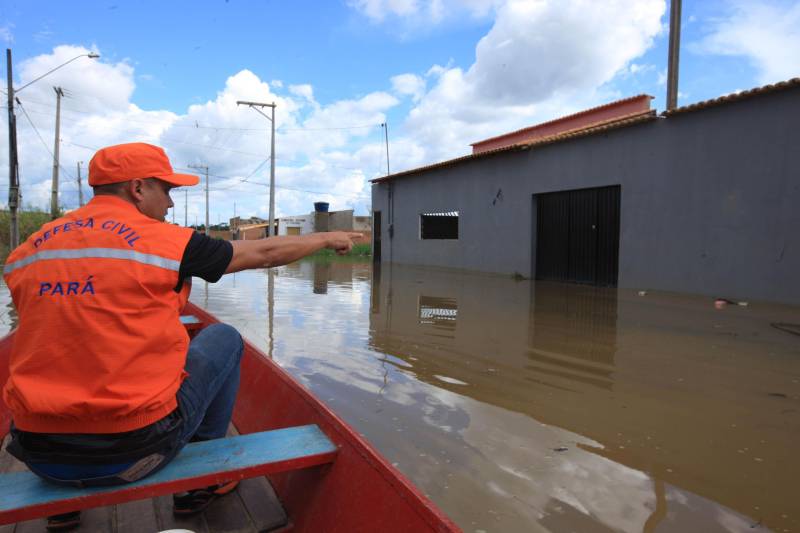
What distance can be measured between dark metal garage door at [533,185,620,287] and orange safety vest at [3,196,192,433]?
448 inches

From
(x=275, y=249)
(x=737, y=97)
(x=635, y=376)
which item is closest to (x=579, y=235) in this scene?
(x=737, y=97)

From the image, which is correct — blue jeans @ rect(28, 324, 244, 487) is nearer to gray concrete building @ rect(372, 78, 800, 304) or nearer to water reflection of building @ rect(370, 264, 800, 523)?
water reflection of building @ rect(370, 264, 800, 523)

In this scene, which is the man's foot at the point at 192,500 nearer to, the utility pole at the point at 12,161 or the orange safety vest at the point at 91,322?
the orange safety vest at the point at 91,322

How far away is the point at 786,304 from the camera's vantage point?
8477 millimetres

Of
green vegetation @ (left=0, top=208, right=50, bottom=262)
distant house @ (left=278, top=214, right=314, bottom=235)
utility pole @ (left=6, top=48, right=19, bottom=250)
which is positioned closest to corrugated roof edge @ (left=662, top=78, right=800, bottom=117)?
utility pole @ (left=6, top=48, right=19, bottom=250)

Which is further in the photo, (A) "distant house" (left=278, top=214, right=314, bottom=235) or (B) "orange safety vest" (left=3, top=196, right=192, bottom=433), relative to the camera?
(A) "distant house" (left=278, top=214, right=314, bottom=235)

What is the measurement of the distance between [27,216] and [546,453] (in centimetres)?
3385

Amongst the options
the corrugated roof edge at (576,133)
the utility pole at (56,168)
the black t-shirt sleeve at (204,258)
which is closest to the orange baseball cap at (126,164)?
the black t-shirt sleeve at (204,258)

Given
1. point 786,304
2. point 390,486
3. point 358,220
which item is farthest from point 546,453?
point 358,220

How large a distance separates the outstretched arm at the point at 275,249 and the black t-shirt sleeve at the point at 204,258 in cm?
4

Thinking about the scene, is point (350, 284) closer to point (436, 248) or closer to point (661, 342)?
point (436, 248)

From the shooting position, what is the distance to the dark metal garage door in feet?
38.5

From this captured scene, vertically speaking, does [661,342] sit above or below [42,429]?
below

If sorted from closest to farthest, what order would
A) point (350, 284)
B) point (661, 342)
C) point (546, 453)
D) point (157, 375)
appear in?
1. point (157, 375)
2. point (546, 453)
3. point (661, 342)
4. point (350, 284)
